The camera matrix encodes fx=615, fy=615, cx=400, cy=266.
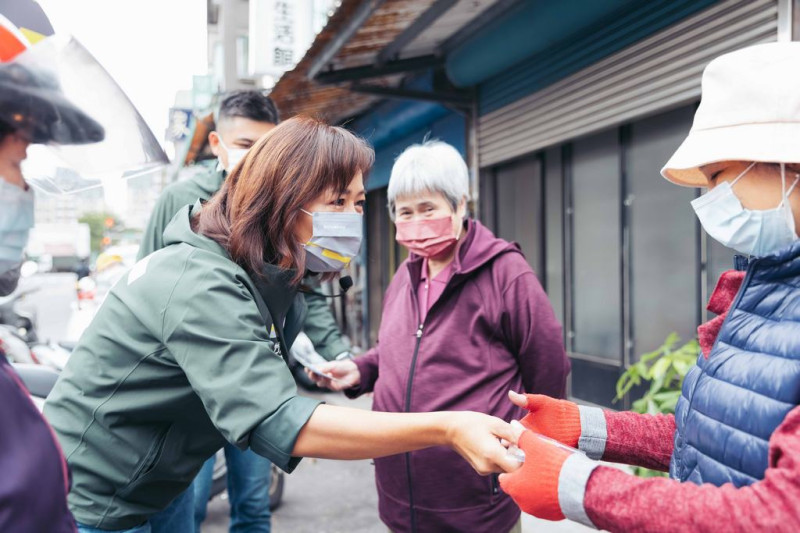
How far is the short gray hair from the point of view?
252 centimetres

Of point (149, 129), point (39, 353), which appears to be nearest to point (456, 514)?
point (149, 129)

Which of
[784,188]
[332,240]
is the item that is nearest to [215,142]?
[332,240]

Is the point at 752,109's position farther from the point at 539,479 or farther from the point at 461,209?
the point at 461,209

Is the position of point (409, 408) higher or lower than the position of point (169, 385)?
lower

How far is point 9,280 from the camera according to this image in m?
0.98

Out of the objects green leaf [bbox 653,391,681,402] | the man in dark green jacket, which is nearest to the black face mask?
the man in dark green jacket

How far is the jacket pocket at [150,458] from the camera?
1661 mm

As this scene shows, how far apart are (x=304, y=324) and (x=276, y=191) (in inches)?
60.0

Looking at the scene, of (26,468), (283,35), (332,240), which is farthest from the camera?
(283,35)

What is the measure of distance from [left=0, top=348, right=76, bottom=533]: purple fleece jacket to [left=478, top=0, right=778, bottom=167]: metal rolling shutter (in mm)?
4307

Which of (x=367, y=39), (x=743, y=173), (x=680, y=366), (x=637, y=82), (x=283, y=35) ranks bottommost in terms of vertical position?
(x=680, y=366)

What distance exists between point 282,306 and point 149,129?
789mm

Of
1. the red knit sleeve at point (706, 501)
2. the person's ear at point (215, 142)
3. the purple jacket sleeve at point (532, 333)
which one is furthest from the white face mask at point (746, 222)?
the person's ear at point (215, 142)

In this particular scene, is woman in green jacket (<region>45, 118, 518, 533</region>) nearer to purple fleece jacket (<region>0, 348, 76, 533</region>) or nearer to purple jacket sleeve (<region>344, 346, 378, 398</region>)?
purple fleece jacket (<region>0, 348, 76, 533</region>)
